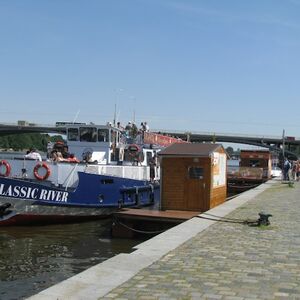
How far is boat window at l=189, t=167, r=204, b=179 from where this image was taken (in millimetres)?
16172

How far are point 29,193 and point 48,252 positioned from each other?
3.86 meters

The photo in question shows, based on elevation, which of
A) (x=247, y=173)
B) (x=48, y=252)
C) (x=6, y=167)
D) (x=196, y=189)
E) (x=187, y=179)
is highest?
(x=6, y=167)

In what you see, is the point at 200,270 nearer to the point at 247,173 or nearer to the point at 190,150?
the point at 190,150

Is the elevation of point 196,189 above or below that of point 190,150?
below

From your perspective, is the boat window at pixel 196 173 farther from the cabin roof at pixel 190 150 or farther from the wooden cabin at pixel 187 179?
the cabin roof at pixel 190 150

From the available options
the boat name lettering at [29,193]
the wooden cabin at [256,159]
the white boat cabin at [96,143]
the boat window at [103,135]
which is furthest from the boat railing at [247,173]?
the boat name lettering at [29,193]

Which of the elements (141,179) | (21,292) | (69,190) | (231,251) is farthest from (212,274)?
(141,179)

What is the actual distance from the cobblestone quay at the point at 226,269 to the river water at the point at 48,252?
2878 mm

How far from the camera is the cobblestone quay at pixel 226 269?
632 centimetres

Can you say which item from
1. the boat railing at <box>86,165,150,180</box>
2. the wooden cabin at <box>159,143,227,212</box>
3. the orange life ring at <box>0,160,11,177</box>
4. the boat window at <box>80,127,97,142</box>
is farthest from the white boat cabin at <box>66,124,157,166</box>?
the wooden cabin at <box>159,143,227,212</box>

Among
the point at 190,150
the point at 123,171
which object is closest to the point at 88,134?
the point at 123,171

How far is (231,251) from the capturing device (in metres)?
9.23

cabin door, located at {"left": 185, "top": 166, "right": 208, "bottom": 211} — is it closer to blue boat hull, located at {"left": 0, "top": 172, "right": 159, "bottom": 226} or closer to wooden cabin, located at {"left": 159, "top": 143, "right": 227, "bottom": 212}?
wooden cabin, located at {"left": 159, "top": 143, "right": 227, "bottom": 212}

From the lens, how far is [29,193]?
16.9 metres
